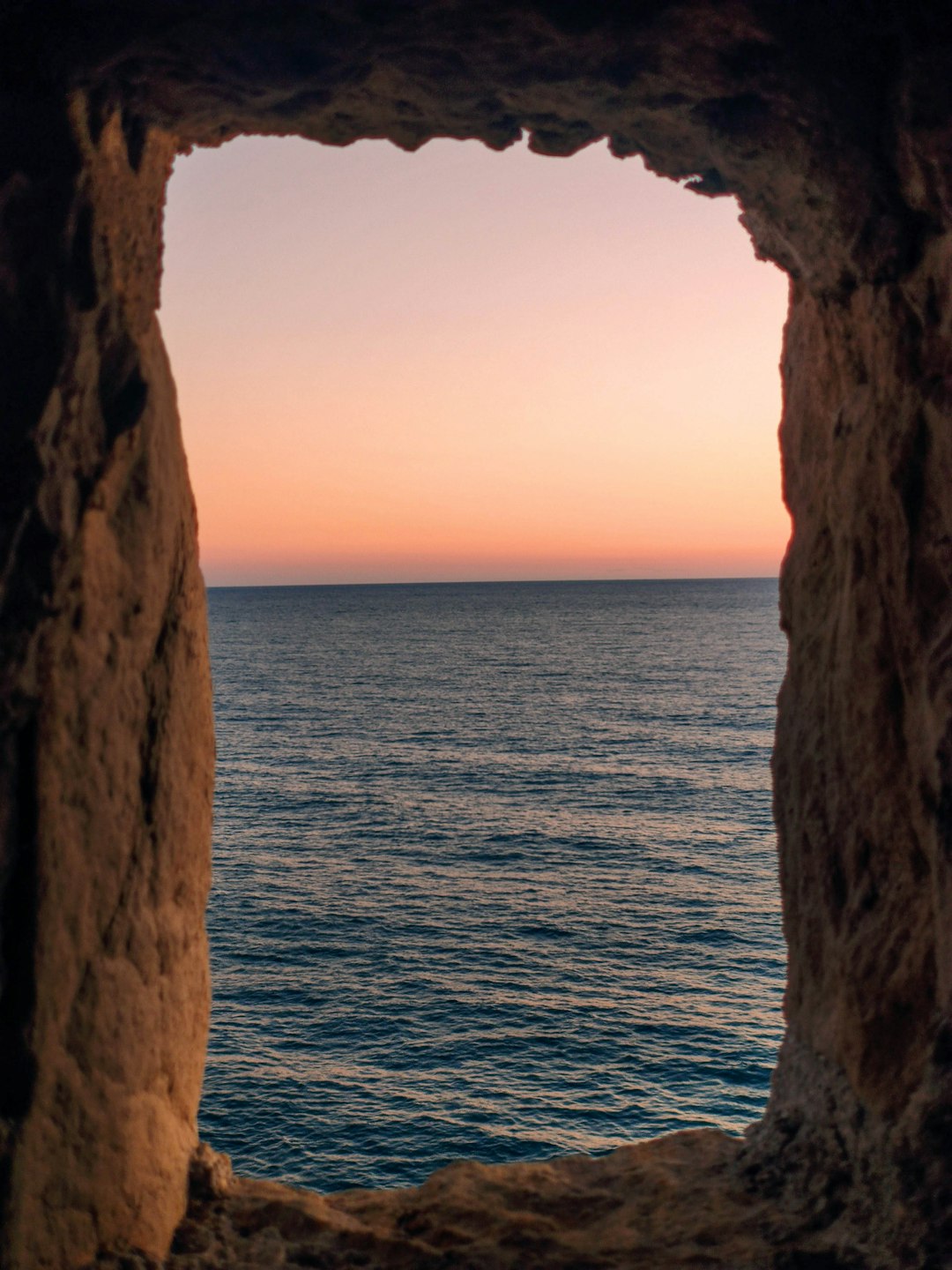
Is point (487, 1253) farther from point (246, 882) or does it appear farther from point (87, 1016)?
point (246, 882)

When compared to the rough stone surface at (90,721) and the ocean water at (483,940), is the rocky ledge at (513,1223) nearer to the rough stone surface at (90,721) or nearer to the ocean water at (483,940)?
the rough stone surface at (90,721)

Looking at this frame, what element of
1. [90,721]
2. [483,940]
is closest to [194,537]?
[90,721]

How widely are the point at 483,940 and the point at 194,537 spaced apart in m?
29.1

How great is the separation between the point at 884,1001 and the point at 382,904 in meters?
32.4

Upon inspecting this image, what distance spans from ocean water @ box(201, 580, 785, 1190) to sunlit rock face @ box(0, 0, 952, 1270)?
16.9 metres

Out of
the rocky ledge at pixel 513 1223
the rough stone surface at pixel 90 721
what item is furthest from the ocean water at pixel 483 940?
the rough stone surface at pixel 90 721

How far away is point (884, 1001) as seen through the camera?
9148mm

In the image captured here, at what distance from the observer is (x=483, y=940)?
1454 inches

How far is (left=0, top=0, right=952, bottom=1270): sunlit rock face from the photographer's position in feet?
24.7

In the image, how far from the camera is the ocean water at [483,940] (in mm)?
26234

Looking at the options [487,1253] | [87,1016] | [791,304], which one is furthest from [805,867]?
[87,1016]

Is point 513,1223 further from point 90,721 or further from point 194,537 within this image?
point 194,537

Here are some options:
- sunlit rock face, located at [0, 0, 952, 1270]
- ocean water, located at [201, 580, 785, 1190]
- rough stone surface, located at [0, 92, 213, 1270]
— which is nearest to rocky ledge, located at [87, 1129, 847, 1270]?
sunlit rock face, located at [0, 0, 952, 1270]

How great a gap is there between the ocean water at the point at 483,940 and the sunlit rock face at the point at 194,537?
664 inches
